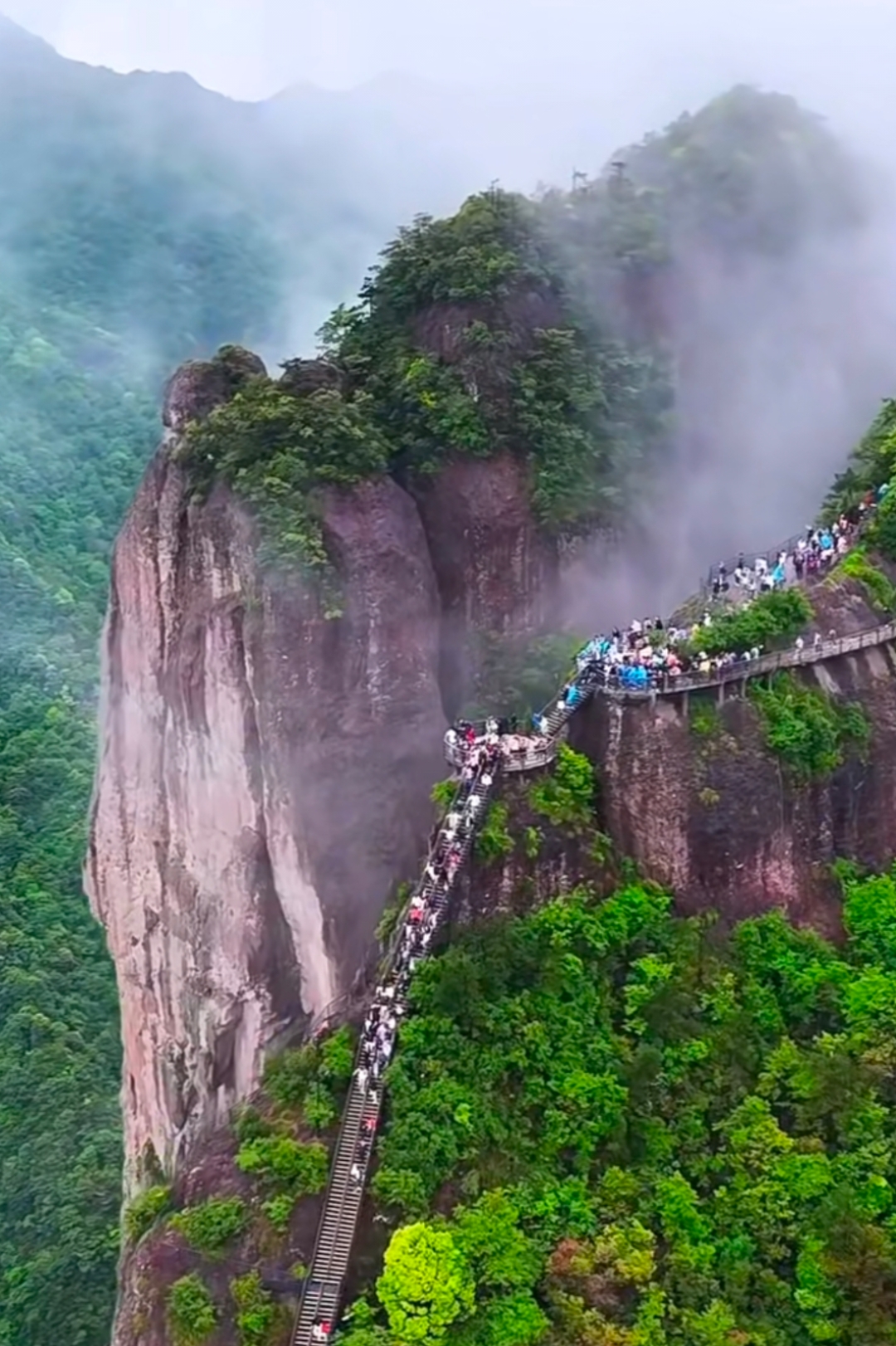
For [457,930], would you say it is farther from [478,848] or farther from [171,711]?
[171,711]

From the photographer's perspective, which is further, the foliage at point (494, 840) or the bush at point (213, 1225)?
the foliage at point (494, 840)

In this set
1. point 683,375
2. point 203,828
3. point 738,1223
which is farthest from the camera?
point 683,375

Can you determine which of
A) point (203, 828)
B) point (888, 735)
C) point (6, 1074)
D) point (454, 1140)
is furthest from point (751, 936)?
point (6, 1074)

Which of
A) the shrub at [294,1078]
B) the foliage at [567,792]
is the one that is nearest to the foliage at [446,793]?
the foliage at [567,792]

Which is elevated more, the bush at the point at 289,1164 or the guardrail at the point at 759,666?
the guardrail at the point at 759,666

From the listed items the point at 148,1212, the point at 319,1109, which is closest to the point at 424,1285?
the point at 319,1109

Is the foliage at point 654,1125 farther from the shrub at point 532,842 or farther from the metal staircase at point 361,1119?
the shrub at point 532,842

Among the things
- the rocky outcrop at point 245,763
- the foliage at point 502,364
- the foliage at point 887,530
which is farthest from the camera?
the foliage at point 502,364
